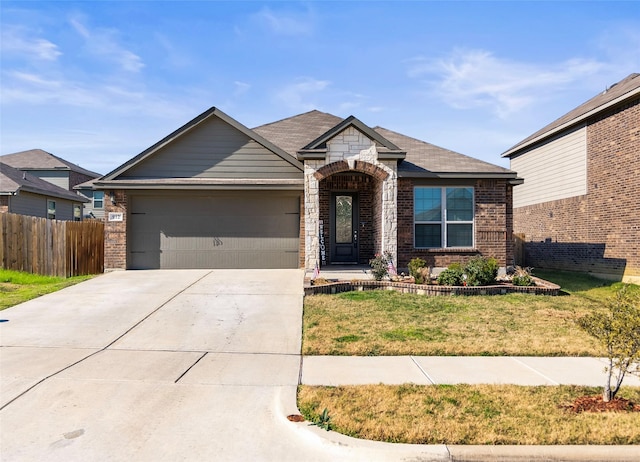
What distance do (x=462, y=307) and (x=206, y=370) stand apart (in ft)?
19.5

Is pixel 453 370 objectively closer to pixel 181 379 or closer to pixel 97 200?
pixel 181 379

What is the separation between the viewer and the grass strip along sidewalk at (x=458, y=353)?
4.09m

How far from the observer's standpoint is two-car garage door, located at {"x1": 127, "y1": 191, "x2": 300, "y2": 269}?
1428 centimetres

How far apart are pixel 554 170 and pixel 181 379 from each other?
1815 centimetres

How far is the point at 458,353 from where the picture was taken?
673cm

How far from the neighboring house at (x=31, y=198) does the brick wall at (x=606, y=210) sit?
81.1 feet

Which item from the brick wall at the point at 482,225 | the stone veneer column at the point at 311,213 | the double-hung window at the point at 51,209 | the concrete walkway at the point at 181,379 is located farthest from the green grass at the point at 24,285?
the double-hung window at the point at 51,209

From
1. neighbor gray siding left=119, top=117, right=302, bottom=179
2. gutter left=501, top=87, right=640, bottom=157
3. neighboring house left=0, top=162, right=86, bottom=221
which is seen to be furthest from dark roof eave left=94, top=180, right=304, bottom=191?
gutter left=501, top=87, right=640, bottom=157

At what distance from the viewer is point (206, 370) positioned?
19.4 ft

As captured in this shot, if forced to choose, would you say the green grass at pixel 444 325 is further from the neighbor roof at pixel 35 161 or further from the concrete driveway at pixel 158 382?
the neighbor roof at pixel 35 161

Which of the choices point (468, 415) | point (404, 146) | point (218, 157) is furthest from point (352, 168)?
→ point (468, 415)

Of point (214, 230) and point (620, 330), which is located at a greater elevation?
point (214, 230)

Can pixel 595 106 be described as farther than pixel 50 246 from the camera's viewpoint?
Yes

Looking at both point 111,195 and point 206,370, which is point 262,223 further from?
point 206,370
